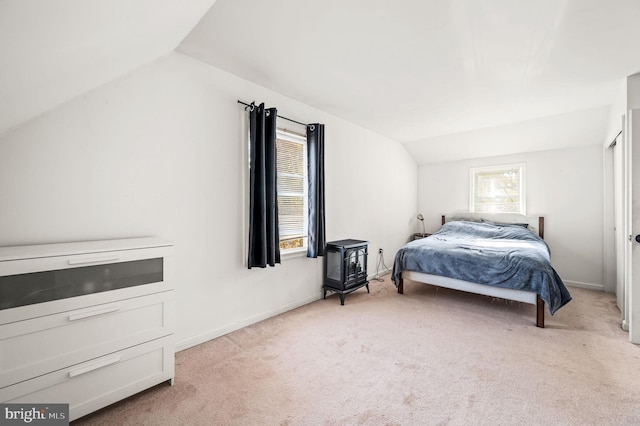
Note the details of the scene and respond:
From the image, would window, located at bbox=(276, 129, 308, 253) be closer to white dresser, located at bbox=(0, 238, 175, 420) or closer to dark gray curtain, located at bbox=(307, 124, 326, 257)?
dark gray curtain, located at bbox=(307, 124, 326, 257)

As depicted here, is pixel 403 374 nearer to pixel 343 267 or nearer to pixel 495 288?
pixel 343 267

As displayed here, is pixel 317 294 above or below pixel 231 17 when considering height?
below

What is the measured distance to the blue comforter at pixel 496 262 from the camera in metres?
2.71

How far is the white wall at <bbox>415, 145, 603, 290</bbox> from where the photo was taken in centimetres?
401

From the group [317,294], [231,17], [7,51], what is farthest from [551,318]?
[7,51]

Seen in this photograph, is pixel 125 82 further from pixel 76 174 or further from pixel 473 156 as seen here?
pixel 473 156

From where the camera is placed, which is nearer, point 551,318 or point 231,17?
point 231,17

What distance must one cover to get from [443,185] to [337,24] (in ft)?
14.2

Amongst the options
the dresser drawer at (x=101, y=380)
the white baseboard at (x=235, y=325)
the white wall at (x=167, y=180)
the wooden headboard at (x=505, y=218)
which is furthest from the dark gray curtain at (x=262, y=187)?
the wooden headboard at (x=505, y=218)

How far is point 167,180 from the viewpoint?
2158mm

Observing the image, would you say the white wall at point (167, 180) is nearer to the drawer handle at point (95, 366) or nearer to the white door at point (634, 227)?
the drawer handle at point (95, 366)

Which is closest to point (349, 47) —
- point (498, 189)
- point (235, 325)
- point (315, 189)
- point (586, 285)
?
point (315, 189)

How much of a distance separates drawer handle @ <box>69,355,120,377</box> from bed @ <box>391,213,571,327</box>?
305cm

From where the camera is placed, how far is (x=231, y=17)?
1.80m
